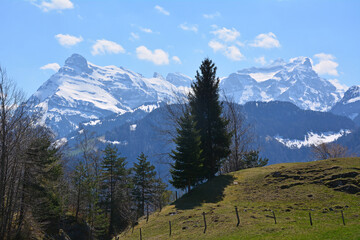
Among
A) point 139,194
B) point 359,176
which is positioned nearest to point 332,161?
point 359,176

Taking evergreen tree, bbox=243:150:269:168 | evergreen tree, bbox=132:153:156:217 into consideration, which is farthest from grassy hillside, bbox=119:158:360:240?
evergreen tree, bbox=243:150:269:168

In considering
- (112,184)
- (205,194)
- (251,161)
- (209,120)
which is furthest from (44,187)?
(251,161)

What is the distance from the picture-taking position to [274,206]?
29453mm

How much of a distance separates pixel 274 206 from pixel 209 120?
2014 cm

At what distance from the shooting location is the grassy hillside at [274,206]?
22.8 metres

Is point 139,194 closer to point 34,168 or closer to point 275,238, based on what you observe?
point 34,168

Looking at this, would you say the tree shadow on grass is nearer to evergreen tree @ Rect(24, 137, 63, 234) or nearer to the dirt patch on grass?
the dirt patch on grass

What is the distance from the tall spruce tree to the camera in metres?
45.5

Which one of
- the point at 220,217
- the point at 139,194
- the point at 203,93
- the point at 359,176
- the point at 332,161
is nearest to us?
the point at 220,217

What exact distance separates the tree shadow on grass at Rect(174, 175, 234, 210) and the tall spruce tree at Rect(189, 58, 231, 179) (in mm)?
2829

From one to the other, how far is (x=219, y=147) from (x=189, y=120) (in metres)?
7.91

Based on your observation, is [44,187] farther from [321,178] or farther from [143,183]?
[321,178]

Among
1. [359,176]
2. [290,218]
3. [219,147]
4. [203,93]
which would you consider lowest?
[290,218]

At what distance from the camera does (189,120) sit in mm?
41531
